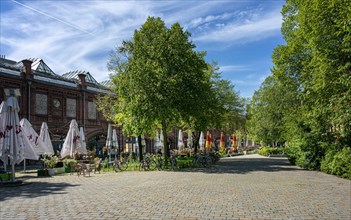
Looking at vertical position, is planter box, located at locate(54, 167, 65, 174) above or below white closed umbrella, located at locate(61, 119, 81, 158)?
below

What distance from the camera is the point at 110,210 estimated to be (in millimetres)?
8328

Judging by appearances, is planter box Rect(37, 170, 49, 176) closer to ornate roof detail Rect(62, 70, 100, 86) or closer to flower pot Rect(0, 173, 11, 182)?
flower pot Rect(0, 173, 11, 182)

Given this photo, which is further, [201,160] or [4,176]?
[201,160]

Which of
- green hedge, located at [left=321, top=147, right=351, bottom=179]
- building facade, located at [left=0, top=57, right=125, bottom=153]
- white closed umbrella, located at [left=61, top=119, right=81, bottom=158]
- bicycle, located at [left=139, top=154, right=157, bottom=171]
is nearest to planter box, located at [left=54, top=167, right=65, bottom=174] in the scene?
white closed umbrella, located at [left=61, top=119, right=81, bottom=158]

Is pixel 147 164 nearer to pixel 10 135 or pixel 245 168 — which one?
pixel 245 168

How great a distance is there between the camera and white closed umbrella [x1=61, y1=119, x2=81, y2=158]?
23.1 metres

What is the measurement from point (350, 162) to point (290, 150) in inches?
419

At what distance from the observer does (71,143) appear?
23.1 metres

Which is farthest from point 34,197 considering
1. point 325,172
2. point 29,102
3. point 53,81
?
point 53,81

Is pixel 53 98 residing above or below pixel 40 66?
below

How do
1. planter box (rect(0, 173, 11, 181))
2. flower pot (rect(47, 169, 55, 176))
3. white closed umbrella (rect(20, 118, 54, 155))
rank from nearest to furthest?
1. planter box (rect(0, 173, 11, 181))
2. flower pot (rect(47, 169, 55, 176))
3. white closed umbrella (rect(20, 118, 54, 155))

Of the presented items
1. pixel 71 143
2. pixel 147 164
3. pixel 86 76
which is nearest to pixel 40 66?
pixel 86 76

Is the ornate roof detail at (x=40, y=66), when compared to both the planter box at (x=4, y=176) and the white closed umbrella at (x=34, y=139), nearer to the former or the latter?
the white closed umbrella at (x=34, y=139)

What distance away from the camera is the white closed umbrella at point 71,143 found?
2309 centimetres
